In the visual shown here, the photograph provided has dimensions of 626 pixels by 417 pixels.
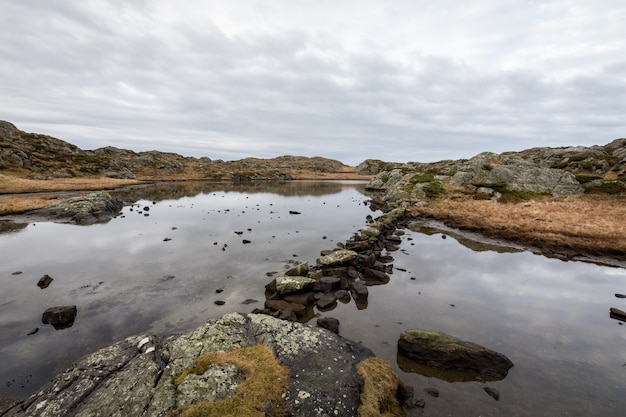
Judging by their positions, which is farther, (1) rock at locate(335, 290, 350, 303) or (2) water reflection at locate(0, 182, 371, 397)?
(1) rock at locate(335, 290, 350, 303)

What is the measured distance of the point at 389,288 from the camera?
72.0 feet

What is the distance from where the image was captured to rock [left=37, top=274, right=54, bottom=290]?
20562 millimetres

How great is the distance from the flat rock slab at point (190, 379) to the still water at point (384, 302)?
3201mm

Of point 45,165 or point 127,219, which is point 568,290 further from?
point 45,165

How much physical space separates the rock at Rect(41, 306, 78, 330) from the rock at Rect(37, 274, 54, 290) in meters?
6.00

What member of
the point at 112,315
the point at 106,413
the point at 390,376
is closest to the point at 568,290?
the point at 390,376

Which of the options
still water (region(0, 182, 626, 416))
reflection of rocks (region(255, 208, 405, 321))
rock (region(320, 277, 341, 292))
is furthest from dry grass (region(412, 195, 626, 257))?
rock (region(320, 277, 341, 292))

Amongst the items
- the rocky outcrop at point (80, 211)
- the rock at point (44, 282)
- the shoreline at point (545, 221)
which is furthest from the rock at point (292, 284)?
the rocky outcrop at point (80, 211)

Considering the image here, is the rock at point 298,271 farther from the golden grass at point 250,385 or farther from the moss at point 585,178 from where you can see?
the moss at point 585,178

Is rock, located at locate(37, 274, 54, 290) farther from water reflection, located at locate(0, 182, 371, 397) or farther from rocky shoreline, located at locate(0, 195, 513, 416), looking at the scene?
rocky shoreline, located at locate(0, 195, 513, 416)

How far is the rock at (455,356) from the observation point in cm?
1275

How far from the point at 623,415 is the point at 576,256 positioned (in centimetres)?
2473

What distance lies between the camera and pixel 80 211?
44.5m

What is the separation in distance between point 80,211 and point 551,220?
70248 mm
